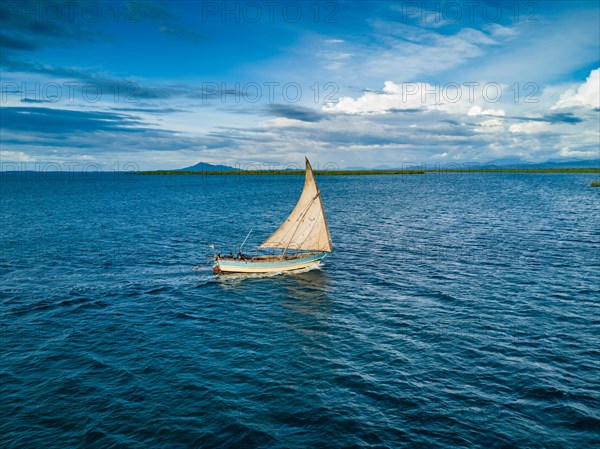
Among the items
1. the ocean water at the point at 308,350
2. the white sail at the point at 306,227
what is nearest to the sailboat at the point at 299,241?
the white sail at the point at 306,227

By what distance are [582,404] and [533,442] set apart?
18.9 ft

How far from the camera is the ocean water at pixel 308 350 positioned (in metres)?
22.8

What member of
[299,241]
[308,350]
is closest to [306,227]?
[299,241]

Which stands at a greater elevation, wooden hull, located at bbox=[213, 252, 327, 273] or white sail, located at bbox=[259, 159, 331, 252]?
white sail, located at bbox=[259, 159, 331, 252]

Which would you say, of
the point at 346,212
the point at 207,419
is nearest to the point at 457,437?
the point at 207,419

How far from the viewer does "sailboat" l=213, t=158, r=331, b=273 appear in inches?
2112

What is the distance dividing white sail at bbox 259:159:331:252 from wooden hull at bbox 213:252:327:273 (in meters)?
2.42

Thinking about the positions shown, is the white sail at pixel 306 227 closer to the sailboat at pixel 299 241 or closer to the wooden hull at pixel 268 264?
the sailboat at pixel 299 241

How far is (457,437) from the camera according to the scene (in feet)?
72.0

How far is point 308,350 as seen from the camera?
107 feet

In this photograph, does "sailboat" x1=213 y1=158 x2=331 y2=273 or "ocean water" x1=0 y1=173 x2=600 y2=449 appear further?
"sailboat" x1=213 y1=158 x2=331 y2=273

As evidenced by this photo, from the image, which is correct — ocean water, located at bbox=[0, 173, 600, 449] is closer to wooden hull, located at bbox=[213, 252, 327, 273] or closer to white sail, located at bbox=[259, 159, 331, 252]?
wooden hull, located at bbox=[213, 252, 327, 273]

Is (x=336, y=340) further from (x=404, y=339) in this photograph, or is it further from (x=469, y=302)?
(x=469, y=302)

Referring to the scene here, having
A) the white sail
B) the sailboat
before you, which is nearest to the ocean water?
the sailboat
